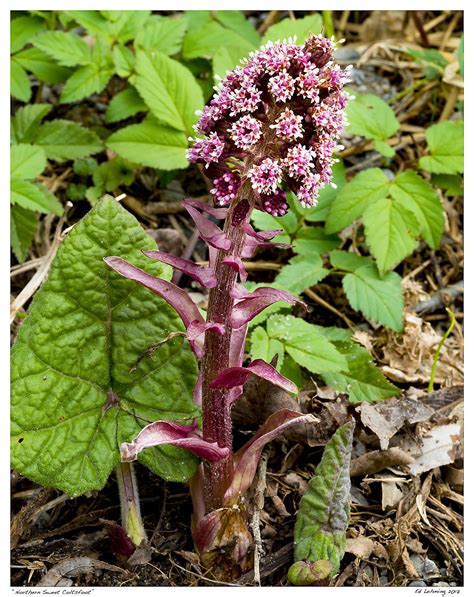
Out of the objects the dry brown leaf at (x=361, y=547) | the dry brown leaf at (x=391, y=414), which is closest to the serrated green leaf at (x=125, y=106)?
the dry brown leaf at (x=391, y=414)

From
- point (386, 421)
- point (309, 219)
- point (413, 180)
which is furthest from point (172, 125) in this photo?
point (386, 421)

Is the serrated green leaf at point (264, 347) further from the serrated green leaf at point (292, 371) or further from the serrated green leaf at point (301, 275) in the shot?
the serrated green leaf at point (301, 275)

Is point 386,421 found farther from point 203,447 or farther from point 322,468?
point 203,447

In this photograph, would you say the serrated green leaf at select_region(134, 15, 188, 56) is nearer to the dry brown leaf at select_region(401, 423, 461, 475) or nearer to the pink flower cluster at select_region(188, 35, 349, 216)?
the pink flower cluster at select_region(188, 35, 349, 216)

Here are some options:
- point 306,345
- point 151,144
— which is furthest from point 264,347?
point 151,144

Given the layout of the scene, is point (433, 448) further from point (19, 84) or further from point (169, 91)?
point (19, 84)

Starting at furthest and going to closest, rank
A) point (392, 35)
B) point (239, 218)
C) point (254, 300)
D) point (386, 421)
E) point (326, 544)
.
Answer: point (392, 35), point (386, 421), point (326, 544), point (254, 300), point (239, 218)

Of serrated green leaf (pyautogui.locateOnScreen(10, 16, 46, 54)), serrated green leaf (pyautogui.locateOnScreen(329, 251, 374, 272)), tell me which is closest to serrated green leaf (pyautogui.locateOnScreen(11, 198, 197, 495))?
serrated green leaf (pyautogui.locateOnScreen(329, 251, 374, 272))
